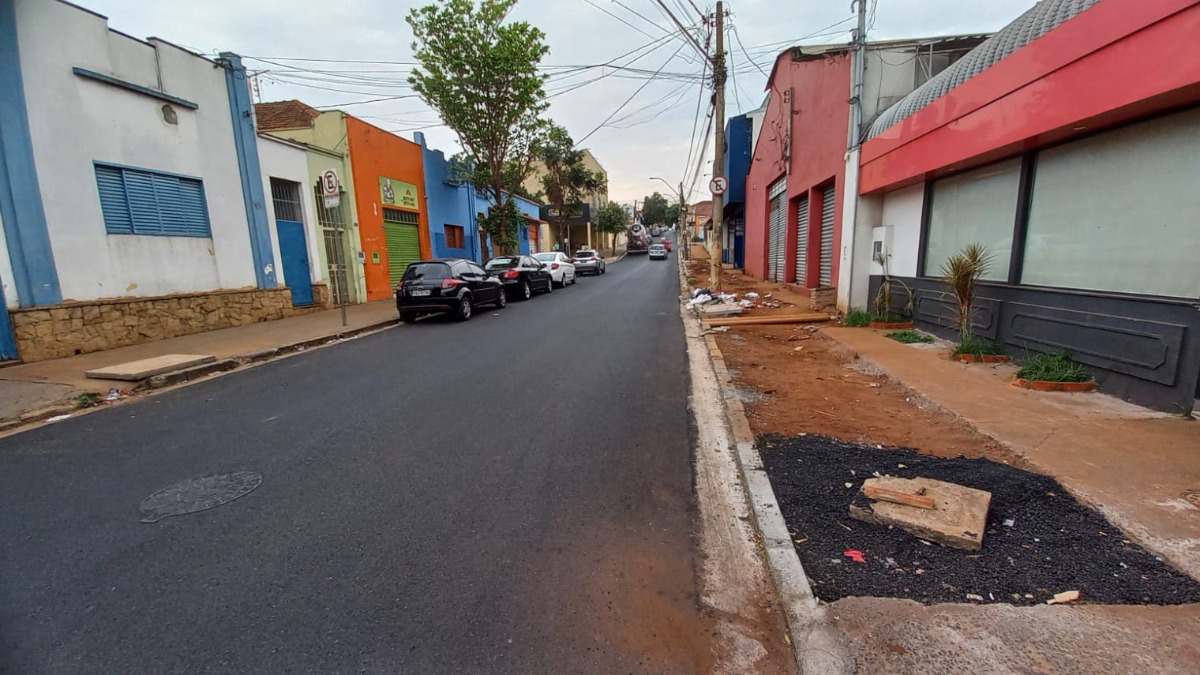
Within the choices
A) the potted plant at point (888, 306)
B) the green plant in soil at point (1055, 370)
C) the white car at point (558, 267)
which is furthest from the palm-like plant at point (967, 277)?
the white car at point (558, 267)

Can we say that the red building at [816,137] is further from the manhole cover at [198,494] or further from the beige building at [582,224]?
the beige building at [582,224]

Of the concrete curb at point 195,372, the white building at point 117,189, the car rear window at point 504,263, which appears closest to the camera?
the concrete curb at point 195,372

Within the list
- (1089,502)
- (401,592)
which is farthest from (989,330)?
(401,592)

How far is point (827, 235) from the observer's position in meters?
13.0

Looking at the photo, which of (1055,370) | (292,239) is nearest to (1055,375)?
(1055,370)

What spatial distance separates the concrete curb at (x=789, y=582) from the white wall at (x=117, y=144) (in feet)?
36.3

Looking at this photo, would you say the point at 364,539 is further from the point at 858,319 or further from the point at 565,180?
the point at 565,180

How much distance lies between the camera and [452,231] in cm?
2294

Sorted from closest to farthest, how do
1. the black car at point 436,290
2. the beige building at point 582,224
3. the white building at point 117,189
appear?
the white building at point 117,189, the black car at point 436,290, the beige building at point 582,224

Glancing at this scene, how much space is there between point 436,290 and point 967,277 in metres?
10.1

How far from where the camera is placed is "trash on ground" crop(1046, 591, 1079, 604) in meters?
2.34

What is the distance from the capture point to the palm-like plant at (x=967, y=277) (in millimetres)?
6638

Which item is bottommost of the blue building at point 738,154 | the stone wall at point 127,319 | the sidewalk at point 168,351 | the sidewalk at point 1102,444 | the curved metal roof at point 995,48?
the sidewalk at point 1102,444

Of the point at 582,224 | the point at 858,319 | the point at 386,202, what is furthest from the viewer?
the point at 582,224
